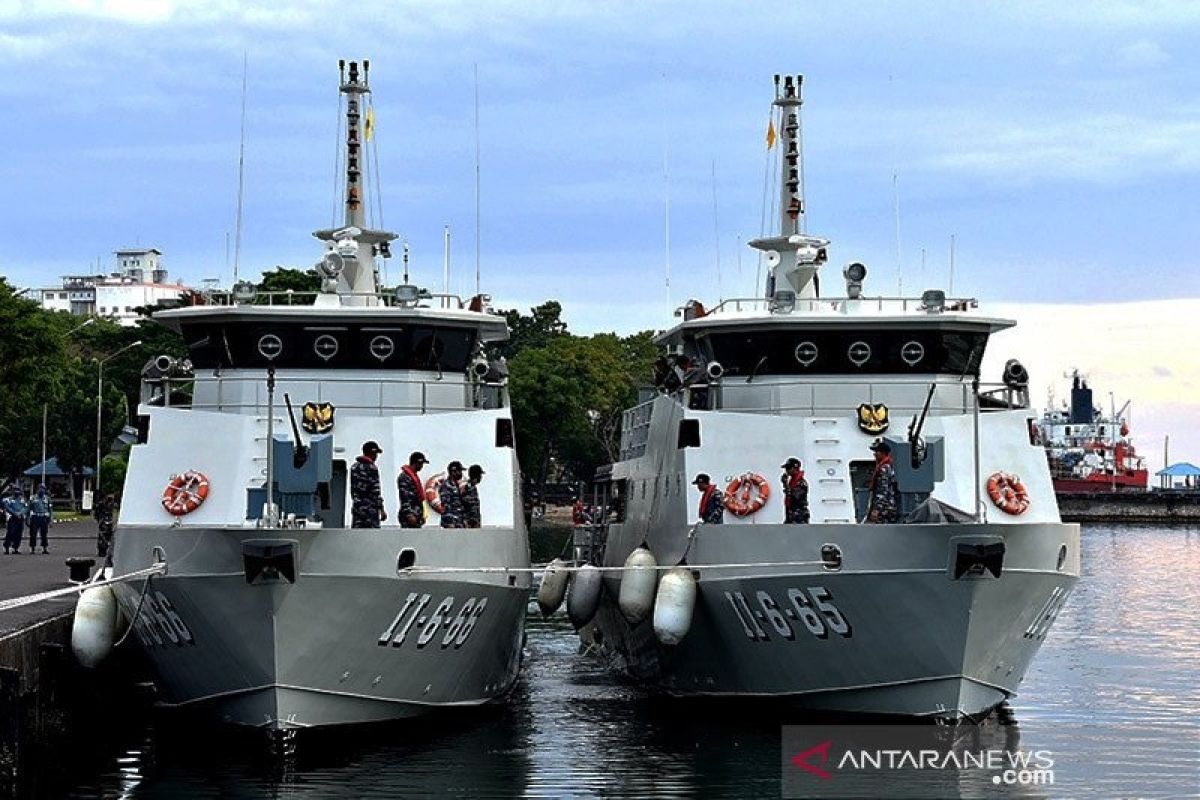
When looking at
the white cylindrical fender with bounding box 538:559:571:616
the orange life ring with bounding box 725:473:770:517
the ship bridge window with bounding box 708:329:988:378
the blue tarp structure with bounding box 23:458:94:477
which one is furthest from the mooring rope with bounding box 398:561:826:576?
the blue tarp structure with bounding box 23:458:94:477

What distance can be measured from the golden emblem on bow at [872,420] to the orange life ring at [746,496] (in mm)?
1655

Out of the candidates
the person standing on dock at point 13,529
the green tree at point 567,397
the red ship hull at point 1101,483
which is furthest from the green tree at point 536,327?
the person standing on dock at point 13,529

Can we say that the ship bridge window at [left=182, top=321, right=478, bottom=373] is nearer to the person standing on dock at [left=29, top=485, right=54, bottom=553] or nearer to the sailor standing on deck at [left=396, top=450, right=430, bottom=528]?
the sailor standing on deck at [left=396, top=450, right=430, bottom=528]

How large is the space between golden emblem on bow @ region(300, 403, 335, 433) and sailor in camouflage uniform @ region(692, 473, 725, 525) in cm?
513

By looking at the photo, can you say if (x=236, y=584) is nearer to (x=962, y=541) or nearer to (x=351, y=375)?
(x=351, y=375)

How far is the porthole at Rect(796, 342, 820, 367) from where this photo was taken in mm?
29719

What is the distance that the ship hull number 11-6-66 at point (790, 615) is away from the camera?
26.1 m

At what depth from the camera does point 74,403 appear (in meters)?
94.9

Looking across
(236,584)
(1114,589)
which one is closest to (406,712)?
(236,584)

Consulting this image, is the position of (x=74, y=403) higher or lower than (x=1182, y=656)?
higher

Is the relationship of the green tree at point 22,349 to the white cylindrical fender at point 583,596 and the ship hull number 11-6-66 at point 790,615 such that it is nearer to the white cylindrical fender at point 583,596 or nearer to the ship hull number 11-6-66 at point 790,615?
the white cylindrical fender at point 583,596

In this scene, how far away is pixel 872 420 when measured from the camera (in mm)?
28531

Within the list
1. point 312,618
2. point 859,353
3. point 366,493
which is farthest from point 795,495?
point 312,618

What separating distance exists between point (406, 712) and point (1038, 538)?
8.50 metres
